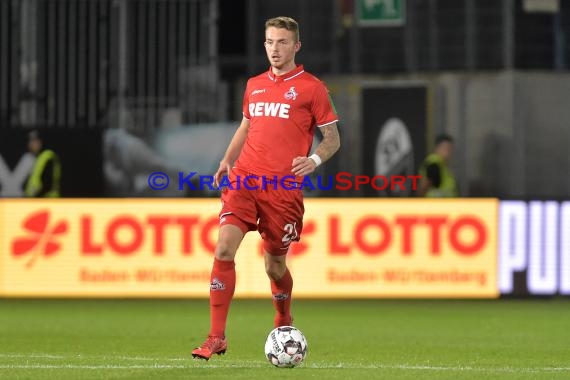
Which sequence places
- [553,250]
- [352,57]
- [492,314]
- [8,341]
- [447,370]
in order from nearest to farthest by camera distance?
[447,370] → [8,341] → [492,314] → [553,250] → [352,57]

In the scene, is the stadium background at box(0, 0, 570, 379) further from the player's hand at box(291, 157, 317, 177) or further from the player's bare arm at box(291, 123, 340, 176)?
the player's hand at box(291, 157, 317, 177)

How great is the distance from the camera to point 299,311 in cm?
1530

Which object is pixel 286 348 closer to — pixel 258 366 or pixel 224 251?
pixel 258 366

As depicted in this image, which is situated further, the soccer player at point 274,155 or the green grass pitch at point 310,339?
the soccer player at point 274,155

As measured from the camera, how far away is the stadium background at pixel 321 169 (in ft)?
49.9

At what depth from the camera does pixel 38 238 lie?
653 inches

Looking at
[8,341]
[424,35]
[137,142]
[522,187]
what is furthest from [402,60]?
[8,341]

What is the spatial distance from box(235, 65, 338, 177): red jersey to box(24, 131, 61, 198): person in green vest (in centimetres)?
1013

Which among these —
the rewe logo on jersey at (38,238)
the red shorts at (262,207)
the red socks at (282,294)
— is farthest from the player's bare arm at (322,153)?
the rewe logo on jersey at (38,238)

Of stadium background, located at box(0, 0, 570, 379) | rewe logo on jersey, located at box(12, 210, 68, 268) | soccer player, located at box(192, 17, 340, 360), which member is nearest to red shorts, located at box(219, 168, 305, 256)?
soccer player, located at box(192, 17, 340, 360)

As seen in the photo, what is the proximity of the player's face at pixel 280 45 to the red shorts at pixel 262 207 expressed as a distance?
0.71 m

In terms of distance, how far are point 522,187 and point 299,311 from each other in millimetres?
6281

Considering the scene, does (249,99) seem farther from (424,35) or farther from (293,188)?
(424,35)

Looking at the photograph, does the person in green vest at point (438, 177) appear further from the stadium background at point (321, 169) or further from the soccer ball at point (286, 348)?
the soccer ball at point (286, 348)
